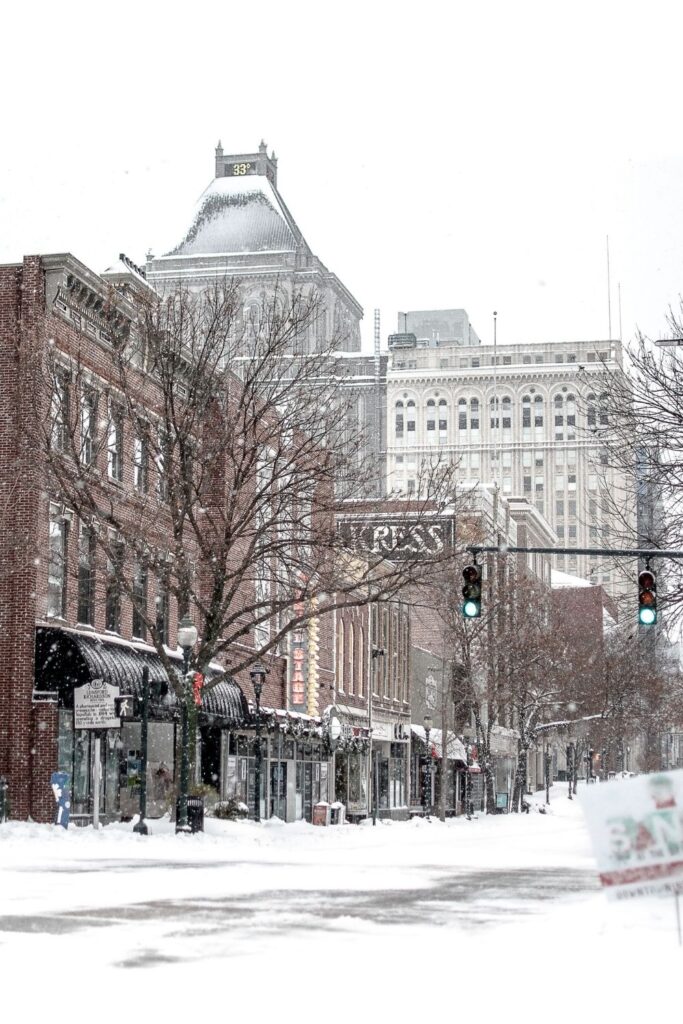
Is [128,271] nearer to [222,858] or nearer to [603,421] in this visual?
[603,421]

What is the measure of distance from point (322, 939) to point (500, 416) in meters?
181

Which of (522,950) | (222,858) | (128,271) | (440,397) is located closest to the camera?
(522,950)

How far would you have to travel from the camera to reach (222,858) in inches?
1023

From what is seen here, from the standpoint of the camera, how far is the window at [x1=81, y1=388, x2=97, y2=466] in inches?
1448

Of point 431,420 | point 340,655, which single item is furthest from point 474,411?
point 340,655

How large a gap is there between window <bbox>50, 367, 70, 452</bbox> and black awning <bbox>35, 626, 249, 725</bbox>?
4407 millimetres

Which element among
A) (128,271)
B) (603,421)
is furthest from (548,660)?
(603,421)

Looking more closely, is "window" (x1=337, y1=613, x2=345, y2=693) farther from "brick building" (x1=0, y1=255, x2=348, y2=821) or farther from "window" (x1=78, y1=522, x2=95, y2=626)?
"window" (x1=78, y1=522, x2=95, y2=626)

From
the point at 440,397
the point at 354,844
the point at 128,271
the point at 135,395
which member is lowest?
the point at 354,844

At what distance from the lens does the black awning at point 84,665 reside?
34.9 meters

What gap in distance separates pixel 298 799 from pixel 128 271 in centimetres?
2134

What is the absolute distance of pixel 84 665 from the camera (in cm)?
3469

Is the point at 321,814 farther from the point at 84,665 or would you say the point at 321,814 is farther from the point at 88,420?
the point at 88,420

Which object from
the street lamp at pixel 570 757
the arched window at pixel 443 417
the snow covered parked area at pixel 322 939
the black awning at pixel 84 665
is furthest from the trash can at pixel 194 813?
the arched window at pixel 443 417
